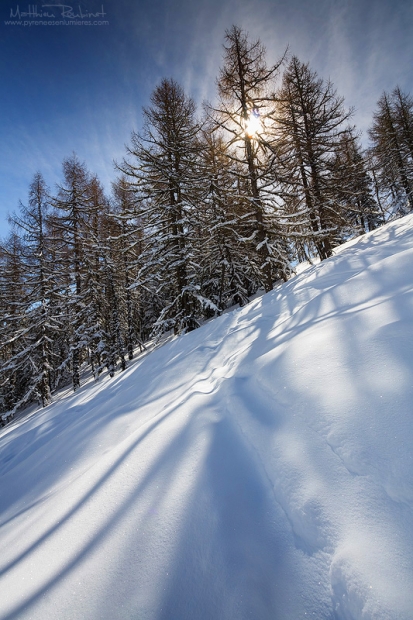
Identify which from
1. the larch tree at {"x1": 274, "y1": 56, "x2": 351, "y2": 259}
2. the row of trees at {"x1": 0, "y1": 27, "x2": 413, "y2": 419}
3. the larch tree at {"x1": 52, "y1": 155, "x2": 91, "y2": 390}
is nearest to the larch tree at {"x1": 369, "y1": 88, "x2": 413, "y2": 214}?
the row of trees at {"x1": 0, "y1": 27, "x2": 413, "y2": 419}

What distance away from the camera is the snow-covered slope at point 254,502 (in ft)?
3.27

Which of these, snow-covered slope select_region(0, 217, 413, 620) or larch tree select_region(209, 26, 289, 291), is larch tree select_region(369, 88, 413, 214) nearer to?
larch tree select_region(209, 26, 289, 291)

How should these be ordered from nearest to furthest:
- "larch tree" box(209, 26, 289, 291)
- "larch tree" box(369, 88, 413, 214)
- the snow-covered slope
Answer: the snow-covered slope, "larch tree" box(209, 26, 289, 291), "larch tree" box(369, 88, 413, 214)

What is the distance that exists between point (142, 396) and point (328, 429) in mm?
2767

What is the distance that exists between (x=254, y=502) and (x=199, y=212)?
432 inches

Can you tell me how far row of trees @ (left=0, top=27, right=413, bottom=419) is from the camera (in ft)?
30.3

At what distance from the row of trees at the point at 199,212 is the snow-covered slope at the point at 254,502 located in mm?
7123

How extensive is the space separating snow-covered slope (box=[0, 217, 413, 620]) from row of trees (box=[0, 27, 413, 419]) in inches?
280

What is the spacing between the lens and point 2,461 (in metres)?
3.86

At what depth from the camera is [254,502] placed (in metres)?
1.36

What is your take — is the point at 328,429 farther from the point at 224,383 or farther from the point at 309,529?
the point at 224,383

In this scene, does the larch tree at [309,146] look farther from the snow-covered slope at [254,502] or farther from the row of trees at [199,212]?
the snow-covered slope at [254,502]

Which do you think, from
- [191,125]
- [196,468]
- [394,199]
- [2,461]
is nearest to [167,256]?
[191,125]

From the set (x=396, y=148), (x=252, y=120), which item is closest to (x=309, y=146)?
(x=252, y=120)
